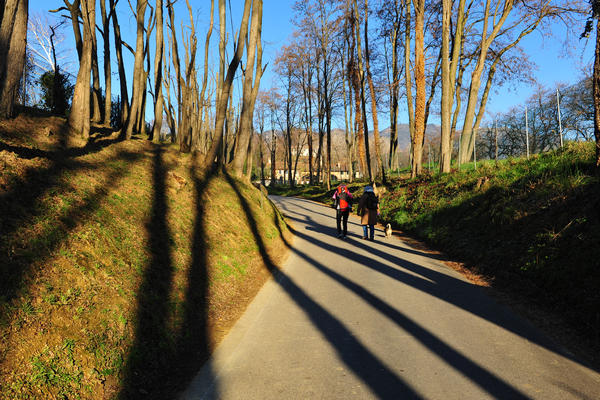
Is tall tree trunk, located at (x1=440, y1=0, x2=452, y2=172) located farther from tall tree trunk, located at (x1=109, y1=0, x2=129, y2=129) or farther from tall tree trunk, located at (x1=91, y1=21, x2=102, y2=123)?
tall tree trunk, located at (x1=91, y1=21, x2=102, y2=123)

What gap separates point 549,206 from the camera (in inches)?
292

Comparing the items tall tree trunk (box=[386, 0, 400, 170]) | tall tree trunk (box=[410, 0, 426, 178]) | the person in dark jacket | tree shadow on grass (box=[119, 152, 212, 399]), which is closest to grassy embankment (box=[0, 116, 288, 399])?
tree shadow on grass (box=[119, 152, 212, 399])

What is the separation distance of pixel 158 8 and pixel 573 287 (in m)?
14.9

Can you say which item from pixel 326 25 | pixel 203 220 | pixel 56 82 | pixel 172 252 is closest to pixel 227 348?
pixel 172 252

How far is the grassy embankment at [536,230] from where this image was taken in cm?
524

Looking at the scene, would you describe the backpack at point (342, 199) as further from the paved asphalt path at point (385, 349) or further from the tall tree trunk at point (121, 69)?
the tall tree trunk at point (121, 69)

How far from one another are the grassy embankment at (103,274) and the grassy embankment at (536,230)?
192 inches

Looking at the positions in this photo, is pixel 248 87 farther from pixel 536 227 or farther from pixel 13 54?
pixel 536 227

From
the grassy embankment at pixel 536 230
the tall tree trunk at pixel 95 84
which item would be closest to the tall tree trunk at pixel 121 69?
the tall tree trunk at pixel 95 84

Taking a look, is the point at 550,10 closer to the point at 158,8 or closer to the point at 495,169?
the point at 495,169

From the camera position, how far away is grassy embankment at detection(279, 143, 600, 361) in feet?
17.2

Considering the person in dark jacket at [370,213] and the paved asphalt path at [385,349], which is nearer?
the paved asphalt path at [385,349]

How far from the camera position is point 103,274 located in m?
4.30

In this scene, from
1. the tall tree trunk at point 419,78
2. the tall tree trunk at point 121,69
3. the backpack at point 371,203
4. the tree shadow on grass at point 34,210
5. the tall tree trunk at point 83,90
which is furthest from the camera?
the tall tree trunk at point 419,78
